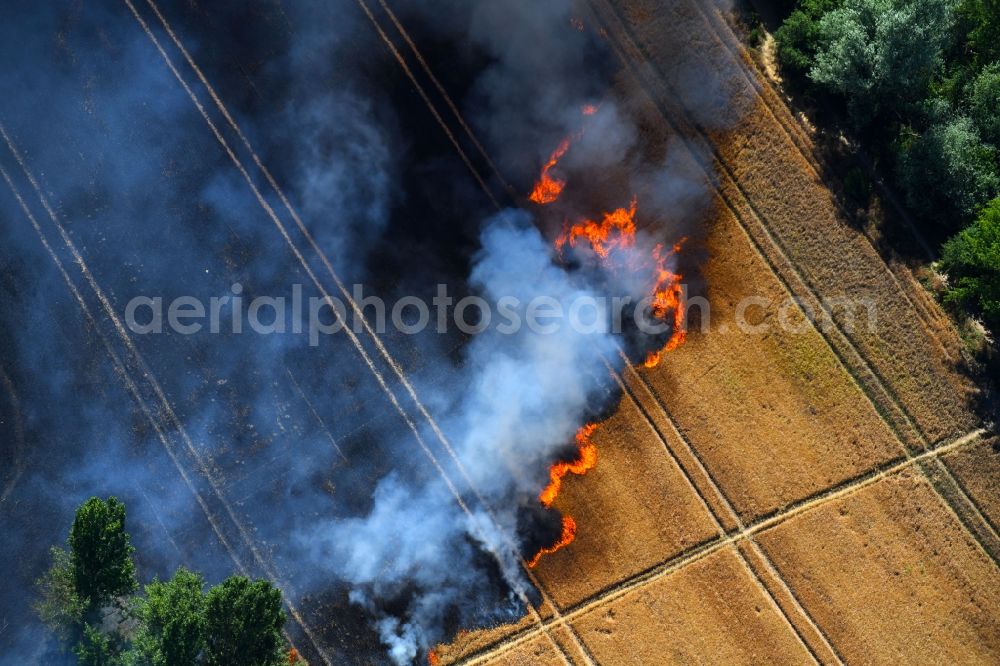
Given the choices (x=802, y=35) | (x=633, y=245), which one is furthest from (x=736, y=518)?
(x=802, y=35)

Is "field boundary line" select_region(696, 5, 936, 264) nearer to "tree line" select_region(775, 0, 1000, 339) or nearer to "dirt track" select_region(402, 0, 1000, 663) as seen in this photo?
"dirt track" select_region(402, 0, 1000, 663)

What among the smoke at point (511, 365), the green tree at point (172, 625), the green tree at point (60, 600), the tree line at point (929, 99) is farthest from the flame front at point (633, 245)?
the green tree at point (60, 600)

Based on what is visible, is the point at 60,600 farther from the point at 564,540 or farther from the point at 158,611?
the point at 564,540

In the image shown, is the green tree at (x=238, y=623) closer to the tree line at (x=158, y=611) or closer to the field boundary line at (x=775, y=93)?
the tree line at (x=158, y=611)

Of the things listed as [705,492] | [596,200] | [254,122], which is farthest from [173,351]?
[705,492]

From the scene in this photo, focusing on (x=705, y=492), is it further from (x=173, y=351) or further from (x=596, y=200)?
(x=173, y=351)
